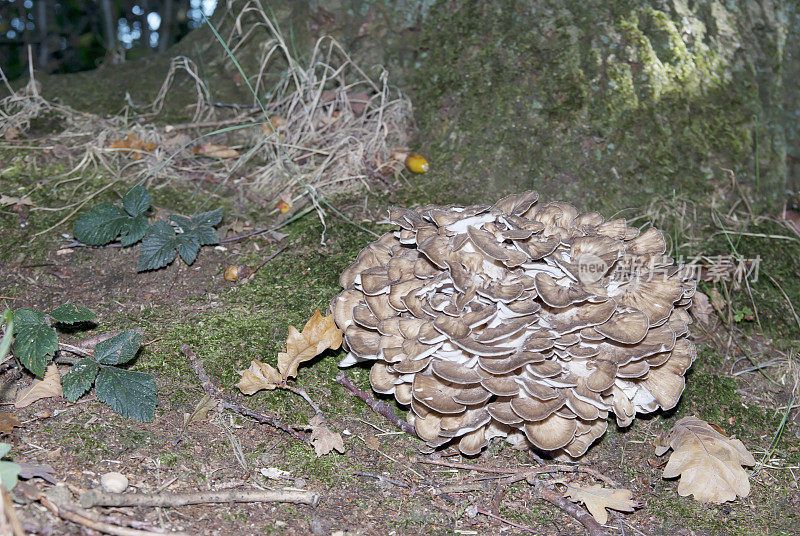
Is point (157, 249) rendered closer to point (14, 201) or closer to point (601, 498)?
point (14, 201)

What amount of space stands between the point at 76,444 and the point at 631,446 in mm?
2844

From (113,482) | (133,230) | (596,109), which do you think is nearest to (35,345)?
(113,482)

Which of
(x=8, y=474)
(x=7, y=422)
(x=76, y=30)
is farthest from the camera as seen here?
(x=76, y=30)

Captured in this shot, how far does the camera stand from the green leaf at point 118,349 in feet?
10.0

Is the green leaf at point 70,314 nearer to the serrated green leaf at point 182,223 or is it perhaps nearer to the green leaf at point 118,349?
the green leaf at point 118,349

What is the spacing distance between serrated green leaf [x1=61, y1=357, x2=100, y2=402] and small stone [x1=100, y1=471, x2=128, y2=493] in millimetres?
536

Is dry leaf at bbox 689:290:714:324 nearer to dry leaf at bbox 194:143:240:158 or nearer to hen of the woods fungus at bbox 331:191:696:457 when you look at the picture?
hen of the woods fungus at bbox 331:191:696:457

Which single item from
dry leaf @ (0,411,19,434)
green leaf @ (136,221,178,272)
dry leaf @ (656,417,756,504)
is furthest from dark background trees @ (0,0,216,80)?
dry leaf @ (656,417,756,504)

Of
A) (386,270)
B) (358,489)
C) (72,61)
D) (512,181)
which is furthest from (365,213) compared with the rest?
(72,61)

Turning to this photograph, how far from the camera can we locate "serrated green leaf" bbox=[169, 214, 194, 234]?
4148 mm

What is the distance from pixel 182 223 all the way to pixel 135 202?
33cm

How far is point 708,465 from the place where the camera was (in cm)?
311

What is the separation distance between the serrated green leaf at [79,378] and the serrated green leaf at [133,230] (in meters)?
1.18

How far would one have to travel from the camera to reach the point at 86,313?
308cm
